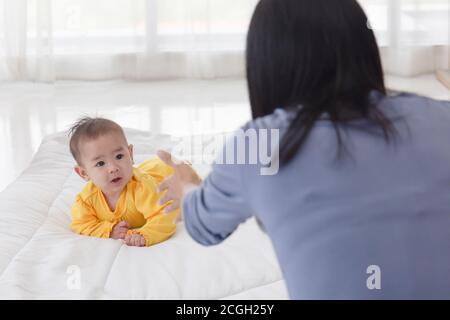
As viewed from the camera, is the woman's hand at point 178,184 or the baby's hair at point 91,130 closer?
the woman's hand at point 178,184

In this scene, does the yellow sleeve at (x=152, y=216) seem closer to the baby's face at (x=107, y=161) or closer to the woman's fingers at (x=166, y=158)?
the baby's face at (x=107, y=161)

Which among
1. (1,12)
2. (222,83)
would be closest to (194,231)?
(222,83)

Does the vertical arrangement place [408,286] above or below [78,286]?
above

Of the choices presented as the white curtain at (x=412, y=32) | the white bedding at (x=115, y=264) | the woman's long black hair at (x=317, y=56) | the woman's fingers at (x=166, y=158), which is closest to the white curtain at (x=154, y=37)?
the white curtain at (x=412, y=32)

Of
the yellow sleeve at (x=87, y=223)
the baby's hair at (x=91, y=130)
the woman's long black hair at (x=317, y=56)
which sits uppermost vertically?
the woman's long black hair at (x=317, y=56)

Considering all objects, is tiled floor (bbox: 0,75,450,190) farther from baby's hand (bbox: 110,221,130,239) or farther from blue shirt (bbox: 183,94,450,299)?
blue shirt (bbox: 183,94,450,299)

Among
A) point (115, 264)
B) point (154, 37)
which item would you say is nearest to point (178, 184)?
point (115, 264)

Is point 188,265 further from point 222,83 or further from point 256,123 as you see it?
point 222,83

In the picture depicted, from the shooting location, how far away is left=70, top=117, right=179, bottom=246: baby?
5.48 ft

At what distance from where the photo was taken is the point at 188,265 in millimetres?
1503

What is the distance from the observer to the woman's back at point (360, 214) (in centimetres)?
84

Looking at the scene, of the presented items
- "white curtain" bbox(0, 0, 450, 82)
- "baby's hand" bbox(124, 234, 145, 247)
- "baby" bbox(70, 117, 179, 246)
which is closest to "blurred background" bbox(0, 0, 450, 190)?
"white curtain" bbox(0, 0, 450, 82)

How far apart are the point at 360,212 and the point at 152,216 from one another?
90 cm

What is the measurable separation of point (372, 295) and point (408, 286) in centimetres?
4
